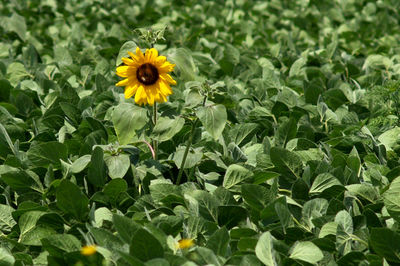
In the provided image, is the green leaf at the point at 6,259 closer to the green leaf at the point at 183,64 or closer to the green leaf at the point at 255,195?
the green leaf at the point at 255,195

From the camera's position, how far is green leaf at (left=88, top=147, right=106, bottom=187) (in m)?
2.08

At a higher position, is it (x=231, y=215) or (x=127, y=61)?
(x=127, y=61)

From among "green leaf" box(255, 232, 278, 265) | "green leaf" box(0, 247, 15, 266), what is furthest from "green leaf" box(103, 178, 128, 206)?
"green leaf" box(255, 232, 278, 265)

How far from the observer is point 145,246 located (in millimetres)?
1564

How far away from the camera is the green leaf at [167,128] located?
210 cm

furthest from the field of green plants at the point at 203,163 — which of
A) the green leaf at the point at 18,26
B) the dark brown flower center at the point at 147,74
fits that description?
the green leaf at the point at 18,26

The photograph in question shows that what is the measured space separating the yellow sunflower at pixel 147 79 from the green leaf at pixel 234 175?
33 centimetres

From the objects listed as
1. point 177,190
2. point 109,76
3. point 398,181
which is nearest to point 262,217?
point 177,190

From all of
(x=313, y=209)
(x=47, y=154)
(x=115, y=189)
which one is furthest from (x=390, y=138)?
(x=47, y=154)

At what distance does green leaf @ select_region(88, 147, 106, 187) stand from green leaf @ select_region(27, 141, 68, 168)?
157mm

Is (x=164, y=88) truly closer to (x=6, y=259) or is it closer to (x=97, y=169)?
(x=97, y=169)

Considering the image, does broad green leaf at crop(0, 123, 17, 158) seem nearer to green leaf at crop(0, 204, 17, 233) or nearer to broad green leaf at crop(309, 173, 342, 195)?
green leaf at crop(0, 204, 17, 233)

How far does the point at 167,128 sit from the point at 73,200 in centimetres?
41

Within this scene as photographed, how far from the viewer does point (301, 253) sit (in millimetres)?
1662
